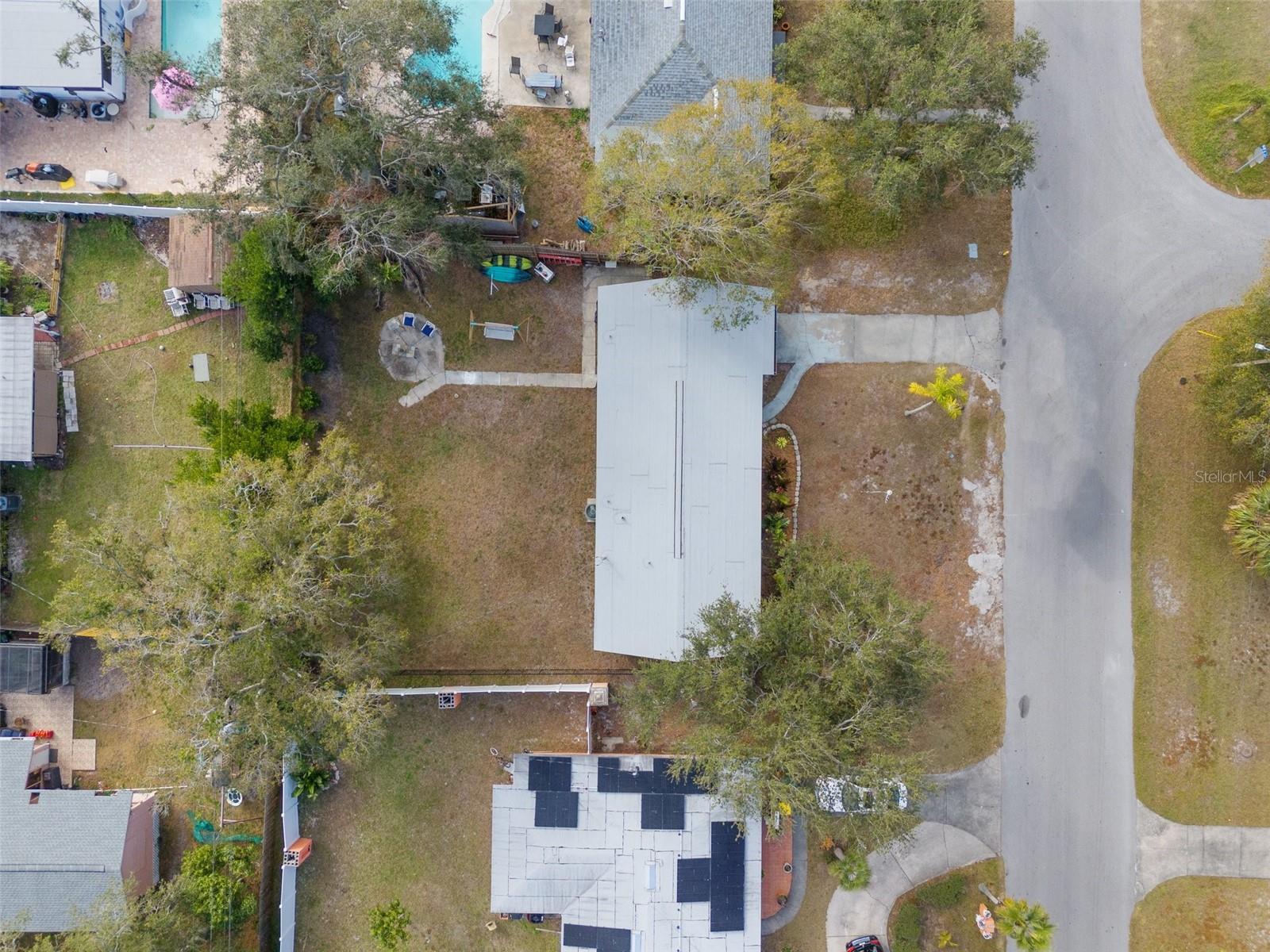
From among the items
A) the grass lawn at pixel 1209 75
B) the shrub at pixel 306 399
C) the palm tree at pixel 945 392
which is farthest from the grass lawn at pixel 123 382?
the grass lawn at pixel 1209 75

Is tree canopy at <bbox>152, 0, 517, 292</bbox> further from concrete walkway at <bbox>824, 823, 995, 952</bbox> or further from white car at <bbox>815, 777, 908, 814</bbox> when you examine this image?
concrete walkway at <bbox>824, 823, 995, 952</bbox>

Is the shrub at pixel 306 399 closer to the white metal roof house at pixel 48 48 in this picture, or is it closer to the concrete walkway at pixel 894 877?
the white metal roof house at pixel 48 48

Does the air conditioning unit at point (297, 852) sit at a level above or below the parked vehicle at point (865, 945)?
above

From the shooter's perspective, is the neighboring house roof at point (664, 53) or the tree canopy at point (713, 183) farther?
the neighboring house roof at point (664, 53)

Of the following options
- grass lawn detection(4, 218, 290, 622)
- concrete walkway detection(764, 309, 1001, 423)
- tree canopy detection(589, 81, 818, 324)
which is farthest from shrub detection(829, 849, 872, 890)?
grass lawn detection(4, 218, 290, 622)

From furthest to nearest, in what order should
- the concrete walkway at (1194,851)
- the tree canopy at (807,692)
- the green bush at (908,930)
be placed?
the concrete walkway at (1194,851) < the green bush at (908,930) < the tree canopy at (807,692)
